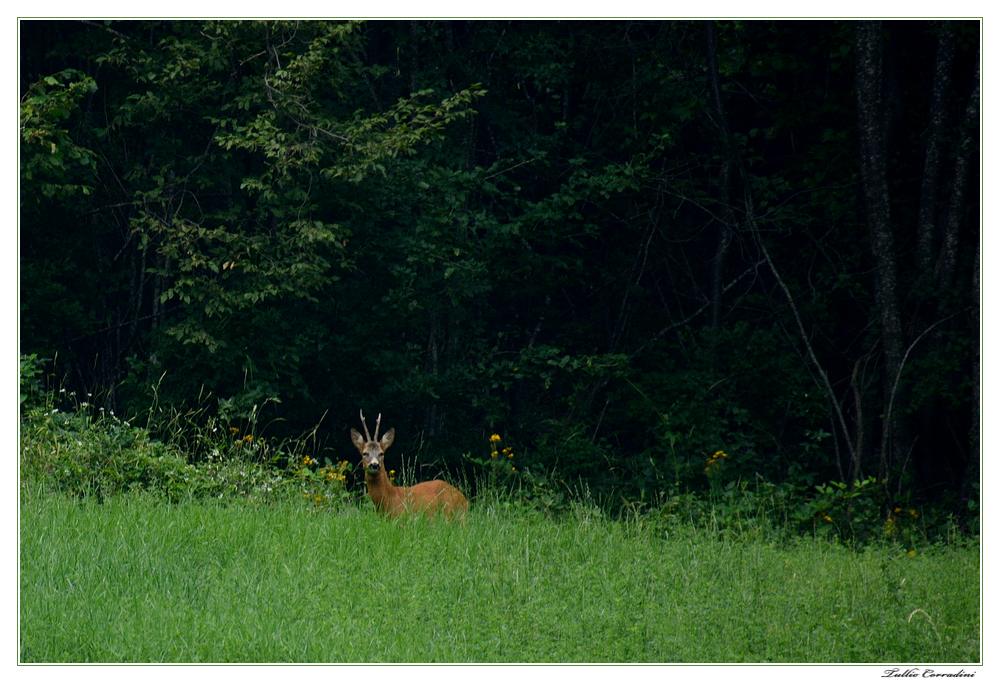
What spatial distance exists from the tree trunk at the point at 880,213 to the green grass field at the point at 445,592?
2.69 m

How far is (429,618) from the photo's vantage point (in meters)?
5.61

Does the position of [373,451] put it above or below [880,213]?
below

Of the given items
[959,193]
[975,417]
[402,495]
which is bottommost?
[975,417]

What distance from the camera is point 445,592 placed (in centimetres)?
600

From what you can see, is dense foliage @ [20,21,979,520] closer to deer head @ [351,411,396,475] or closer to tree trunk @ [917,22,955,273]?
tree trunk @ [917,22,955,273]

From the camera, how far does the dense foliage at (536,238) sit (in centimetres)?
1040

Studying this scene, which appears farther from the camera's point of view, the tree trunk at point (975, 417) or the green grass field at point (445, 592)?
the tree trunk at point (975, 417)

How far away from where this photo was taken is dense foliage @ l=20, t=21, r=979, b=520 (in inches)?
409

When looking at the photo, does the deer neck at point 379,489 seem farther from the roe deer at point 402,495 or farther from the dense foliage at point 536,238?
the dense foliage at point 536,238

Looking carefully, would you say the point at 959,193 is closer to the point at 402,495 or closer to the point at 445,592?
the point at 402,495

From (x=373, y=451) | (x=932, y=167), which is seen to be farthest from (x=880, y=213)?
(x=373, y=451)

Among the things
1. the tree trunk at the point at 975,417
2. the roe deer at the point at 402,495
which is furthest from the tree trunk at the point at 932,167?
the roe deer at the point at 402,495

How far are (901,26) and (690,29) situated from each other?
220 centimetres

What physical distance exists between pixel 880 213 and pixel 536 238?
11.7 ft
